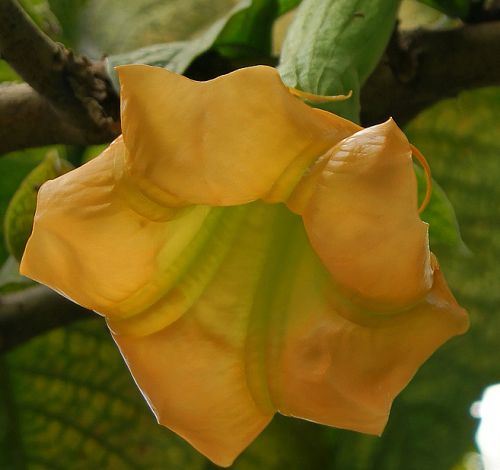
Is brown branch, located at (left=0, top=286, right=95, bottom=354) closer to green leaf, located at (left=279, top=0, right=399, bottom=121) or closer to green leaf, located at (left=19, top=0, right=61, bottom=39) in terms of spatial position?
green leaf, located at (left=19, top=0, right=61, bottom=39)

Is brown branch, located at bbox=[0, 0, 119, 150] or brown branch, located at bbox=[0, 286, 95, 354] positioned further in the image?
brown branch, located at bbox=[0, 286, 95, 354]

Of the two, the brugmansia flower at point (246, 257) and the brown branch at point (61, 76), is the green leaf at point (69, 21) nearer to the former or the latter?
the brown branch at point (61, 76)

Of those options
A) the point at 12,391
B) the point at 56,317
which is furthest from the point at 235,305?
the point at 12,391

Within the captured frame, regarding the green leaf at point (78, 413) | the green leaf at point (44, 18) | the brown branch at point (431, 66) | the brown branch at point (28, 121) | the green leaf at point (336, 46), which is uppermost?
the green leaf at point (336, 46)

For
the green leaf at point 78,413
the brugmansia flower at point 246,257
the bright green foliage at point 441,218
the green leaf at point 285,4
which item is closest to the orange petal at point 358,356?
the brugmansia flower at point 246,257

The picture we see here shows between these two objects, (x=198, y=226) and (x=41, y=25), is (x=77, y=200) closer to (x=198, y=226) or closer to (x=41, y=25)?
(x=198, y=226)

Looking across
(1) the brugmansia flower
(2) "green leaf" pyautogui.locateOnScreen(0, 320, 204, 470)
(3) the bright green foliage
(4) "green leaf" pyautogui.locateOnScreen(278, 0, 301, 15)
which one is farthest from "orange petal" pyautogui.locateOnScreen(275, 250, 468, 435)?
(2) "green leaf" pyautogui.locateOnScreen(0, 320, 204, 470)

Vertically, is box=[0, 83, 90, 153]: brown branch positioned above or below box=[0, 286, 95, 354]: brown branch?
above
